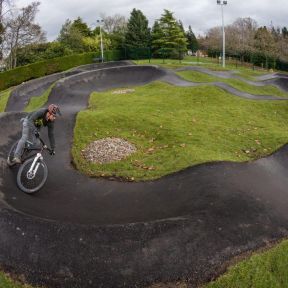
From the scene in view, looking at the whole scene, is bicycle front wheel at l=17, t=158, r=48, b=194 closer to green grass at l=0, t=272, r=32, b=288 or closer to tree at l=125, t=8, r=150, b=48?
green grass at l=0, t=272, r=32, b=288

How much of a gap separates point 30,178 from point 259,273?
21.4 feet

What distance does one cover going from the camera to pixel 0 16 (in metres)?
55.3

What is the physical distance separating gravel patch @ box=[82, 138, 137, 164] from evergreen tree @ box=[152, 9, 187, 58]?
50977 millimetres

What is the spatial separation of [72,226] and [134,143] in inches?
312

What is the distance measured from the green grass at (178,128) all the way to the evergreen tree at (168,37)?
41.2 metres

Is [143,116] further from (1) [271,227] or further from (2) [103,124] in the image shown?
(1) [271,227]

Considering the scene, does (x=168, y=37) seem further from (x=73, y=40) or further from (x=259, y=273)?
(x=259, y=273)

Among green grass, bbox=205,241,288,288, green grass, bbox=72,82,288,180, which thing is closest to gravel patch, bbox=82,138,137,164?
green grass, bbox=72,82,288,180

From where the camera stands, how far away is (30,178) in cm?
1087

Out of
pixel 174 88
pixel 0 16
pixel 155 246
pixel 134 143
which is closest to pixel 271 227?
pixel 155 246

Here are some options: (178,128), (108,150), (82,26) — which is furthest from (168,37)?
(108,150)

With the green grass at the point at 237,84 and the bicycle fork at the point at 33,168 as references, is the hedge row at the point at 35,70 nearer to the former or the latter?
the green grass at the point at 237,84

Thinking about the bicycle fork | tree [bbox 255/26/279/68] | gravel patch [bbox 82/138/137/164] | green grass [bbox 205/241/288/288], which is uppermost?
tree [bbox 255/26/279/68]

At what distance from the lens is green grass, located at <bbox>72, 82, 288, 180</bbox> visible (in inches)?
535
